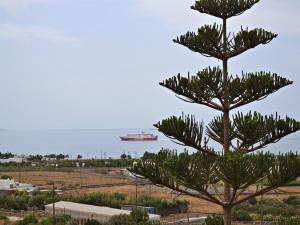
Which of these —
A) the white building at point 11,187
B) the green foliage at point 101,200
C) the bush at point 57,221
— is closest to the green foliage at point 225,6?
the bush at point 57,221

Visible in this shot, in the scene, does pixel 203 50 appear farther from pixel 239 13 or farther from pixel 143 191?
pixel 143 191

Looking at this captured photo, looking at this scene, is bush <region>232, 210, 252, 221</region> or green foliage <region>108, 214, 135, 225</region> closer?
green foliage <region>108, 214, 135, 225</region>

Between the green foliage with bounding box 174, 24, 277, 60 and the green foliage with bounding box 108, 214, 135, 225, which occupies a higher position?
the green foliage with bounding box 174, 24, 277, 60

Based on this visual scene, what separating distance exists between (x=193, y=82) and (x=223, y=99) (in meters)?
0.35

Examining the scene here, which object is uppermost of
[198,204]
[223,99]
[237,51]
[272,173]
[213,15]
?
[213,15]

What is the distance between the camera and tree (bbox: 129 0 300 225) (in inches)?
159

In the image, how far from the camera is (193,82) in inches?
181

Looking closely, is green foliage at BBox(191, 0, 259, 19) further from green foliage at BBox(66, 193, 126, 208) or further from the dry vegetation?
green foliage at BBox(66, 193, 126, 208)

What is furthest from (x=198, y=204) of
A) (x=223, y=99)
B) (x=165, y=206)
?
(x=223, y=99)

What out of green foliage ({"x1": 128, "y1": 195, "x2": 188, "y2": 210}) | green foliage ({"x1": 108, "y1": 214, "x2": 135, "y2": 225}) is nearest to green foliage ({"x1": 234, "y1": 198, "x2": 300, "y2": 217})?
green foliage ({"x1": 128, "y1": 195, "x2": 188, "y2": 210})

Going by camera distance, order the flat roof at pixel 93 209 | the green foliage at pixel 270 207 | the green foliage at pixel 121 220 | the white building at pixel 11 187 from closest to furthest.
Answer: the green foliage at pixel 121 220 < the flat roof at pixel 93 209 < the green foliage at pixel 270 207 < the white building at pixel 11 187

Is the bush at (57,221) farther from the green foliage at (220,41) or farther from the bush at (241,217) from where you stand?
the green foliage at (220,41)

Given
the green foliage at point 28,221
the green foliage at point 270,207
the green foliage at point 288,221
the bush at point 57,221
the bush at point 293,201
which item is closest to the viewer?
the green foliage at point 288,221

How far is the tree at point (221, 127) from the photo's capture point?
404 cm
